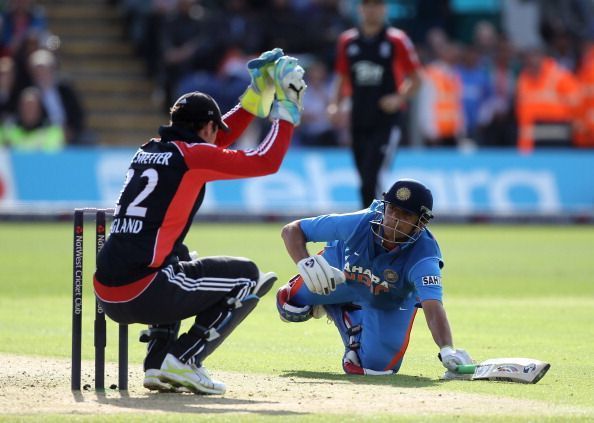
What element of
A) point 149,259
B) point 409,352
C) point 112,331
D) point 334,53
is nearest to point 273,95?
point 149,259

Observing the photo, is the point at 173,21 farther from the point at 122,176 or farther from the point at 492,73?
the point at 492,73

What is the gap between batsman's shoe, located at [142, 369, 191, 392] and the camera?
23.0 ft

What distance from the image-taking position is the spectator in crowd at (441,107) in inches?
890

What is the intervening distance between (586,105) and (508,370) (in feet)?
55.3

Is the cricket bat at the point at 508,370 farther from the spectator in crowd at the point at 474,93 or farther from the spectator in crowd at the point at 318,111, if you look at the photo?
the spectator in crowd at the point at 474,93

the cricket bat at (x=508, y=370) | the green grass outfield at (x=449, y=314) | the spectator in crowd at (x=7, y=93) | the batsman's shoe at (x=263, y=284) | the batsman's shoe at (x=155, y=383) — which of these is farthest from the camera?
the spectator in crowd at (x=7, y=93)

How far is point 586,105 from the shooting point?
2359cm

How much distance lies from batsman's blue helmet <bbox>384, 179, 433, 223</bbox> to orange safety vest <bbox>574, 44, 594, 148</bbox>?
1622cm

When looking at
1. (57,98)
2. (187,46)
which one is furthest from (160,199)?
(187,46)

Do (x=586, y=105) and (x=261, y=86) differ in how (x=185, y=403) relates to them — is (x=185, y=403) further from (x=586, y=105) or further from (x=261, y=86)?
(x=586, y=105)

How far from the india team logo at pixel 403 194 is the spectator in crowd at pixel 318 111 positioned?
48.2 feet

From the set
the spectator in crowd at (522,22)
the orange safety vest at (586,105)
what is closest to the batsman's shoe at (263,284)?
the orange safety vest at (586,105)

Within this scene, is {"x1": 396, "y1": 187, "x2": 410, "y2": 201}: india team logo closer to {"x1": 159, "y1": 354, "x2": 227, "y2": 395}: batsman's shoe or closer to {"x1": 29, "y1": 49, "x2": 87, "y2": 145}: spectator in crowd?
{"x1": 159, "y1": 354, "x2": 227, "y2": 395}: batsman's shoe

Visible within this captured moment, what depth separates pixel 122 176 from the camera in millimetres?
20375
